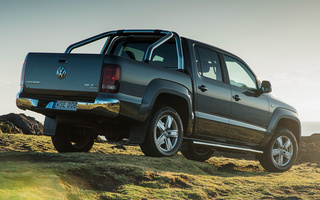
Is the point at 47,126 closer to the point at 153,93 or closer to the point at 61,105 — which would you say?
the point at 61,105

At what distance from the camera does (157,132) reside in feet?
20.5

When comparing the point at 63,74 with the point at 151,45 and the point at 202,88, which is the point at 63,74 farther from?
the point at 202,88

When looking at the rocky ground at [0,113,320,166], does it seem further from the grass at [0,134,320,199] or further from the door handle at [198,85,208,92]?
the door handle at [198,85,208,92]

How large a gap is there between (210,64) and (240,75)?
88 cm

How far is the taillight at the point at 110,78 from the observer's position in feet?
17.8

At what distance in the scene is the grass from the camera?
13.3 feet

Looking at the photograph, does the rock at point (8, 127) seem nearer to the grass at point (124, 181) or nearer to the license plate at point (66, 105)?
the grass at point (124, 181)

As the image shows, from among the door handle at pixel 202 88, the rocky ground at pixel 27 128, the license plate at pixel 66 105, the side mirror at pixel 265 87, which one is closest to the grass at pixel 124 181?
the license plate at pixel 66 105

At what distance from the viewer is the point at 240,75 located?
783cm

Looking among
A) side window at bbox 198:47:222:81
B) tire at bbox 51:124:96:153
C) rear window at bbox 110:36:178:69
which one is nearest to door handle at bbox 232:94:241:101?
side window at bbox 198:47:222:81

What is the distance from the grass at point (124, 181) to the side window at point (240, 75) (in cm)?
178

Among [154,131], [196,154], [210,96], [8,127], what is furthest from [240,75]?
[8,127]

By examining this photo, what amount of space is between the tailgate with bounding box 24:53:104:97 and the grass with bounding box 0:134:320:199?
857 millimetres

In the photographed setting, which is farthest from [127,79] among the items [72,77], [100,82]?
[72,77]
